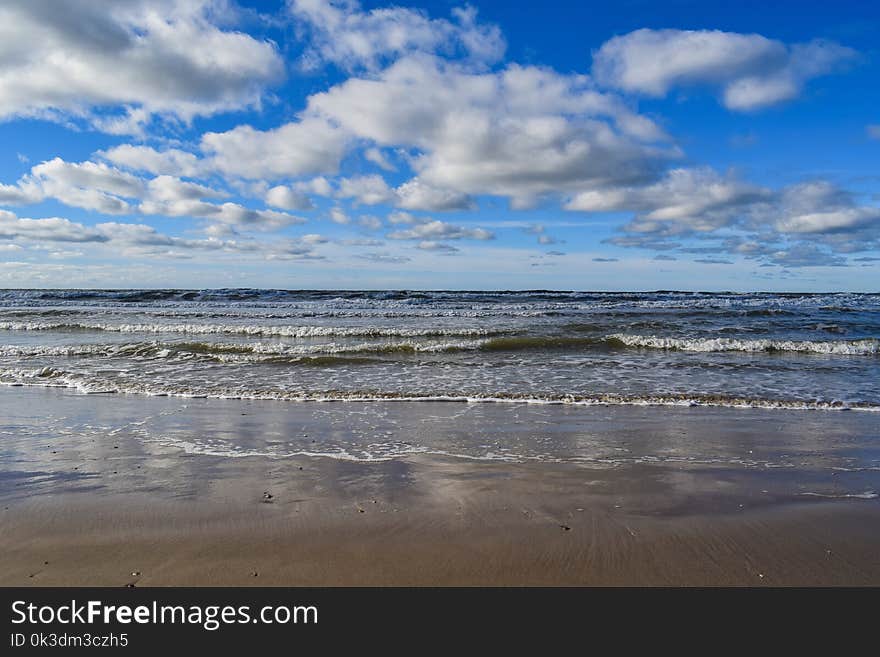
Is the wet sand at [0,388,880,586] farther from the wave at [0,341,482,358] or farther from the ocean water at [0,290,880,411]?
the wave at [0,341,482,358]

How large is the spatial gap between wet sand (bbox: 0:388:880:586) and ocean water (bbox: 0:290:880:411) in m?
2.20

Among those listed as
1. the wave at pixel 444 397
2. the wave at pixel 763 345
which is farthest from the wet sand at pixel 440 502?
the wave at pixel 763 345

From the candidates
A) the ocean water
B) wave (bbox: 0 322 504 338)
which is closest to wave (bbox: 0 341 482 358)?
the ocean water

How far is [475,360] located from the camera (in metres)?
14.0

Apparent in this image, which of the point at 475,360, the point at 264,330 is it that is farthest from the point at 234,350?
the point at 475,360

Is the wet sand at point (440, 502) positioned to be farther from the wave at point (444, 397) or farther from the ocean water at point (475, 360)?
the ocean water at point (475, 360)

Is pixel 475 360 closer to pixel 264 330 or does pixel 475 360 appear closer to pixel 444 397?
pixel 444 397

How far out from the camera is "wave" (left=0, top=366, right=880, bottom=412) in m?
8.76

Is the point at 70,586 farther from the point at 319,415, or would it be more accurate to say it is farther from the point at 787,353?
the point at 787,353

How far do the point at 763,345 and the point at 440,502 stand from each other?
48.4 feet

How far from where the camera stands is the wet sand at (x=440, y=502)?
325cm

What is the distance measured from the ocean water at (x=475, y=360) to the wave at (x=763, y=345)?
5cm
